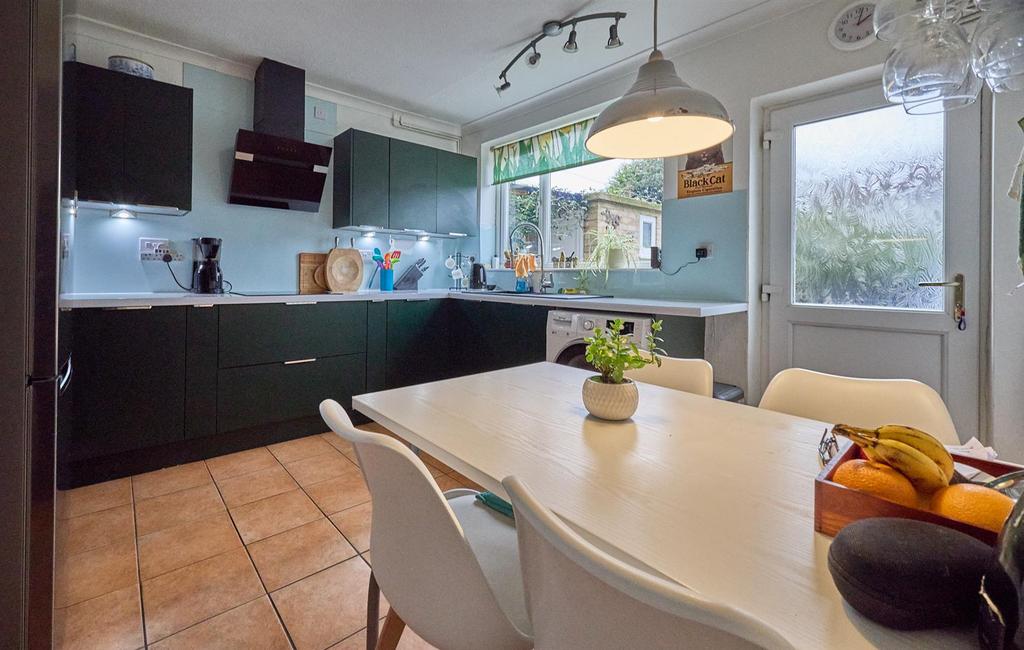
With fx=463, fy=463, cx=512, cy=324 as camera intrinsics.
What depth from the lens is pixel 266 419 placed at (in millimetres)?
2859

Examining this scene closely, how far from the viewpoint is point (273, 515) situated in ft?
6.81

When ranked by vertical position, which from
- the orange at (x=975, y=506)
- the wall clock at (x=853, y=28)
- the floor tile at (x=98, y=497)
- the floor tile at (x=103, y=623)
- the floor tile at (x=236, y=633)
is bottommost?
the floor tile at (x=236, y=633)

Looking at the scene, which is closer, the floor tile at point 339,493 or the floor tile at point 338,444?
the floor tile at point 339,493

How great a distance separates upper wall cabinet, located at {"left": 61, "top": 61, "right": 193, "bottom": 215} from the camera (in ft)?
8.09

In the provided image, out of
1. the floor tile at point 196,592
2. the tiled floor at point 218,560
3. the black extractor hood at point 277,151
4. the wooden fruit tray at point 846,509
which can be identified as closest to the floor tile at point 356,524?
the tiled floor at point 218,560

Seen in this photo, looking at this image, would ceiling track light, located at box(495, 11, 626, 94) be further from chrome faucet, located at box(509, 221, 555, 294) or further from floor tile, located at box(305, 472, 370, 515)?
floor tile, located at box(305, 472, 370, 515)

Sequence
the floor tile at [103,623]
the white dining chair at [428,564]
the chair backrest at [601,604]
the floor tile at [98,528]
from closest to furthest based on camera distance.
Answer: the chair backrest at [601,604], the white dining chair at [428,564], the floor tile at [103,623], the floor tile at [98,528]

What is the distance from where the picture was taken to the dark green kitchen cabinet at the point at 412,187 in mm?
3730

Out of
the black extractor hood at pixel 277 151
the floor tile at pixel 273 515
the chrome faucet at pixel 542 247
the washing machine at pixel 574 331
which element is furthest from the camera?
the chrome faucet at pixel 542 247

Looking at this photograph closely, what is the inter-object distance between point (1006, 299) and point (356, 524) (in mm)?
2881

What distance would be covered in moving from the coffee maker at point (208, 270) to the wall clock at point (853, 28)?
12.1 feet

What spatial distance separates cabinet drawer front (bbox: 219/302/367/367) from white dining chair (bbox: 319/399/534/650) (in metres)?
2.18

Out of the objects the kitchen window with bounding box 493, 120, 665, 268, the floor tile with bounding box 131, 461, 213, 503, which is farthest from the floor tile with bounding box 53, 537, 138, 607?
the kitchen window with bounding box 493, 120, 665, 268

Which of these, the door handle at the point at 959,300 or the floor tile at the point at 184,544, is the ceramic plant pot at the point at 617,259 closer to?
the door handle at the point at 959,300
